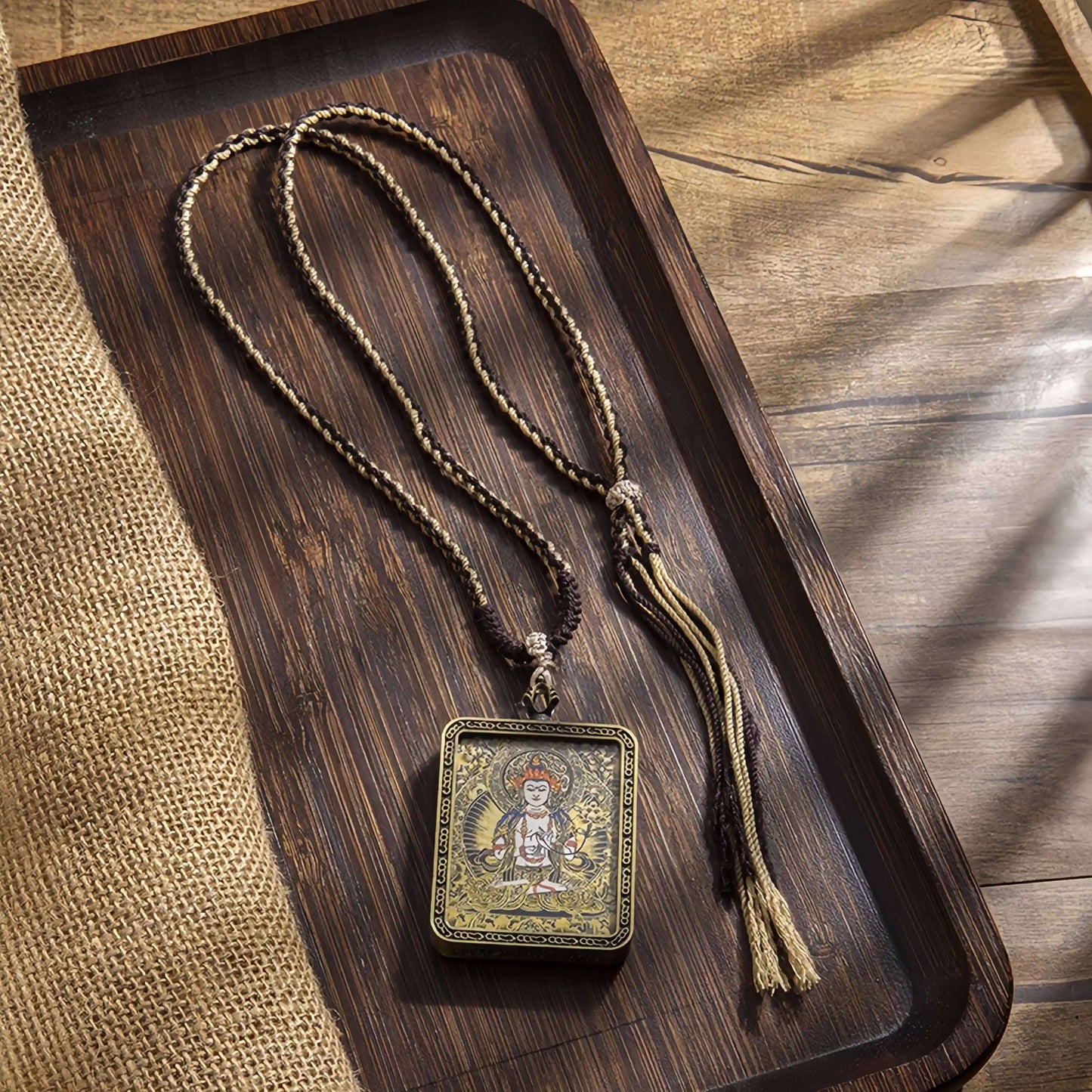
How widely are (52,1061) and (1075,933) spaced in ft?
1.87

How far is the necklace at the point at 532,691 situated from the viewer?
1.84 ft

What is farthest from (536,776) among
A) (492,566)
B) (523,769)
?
(492,566)

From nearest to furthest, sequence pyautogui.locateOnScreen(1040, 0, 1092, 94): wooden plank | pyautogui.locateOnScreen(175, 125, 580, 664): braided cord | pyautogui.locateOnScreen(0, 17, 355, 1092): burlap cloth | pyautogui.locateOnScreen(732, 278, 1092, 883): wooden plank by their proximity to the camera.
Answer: pyautogui.locateOnScreen(0, 17, 355, 1092): burlap cloth → pyautogui.locateOnScreen(175, 125, 580, 664): braided cord → pyautogui.locateOnScreen(732, 278, 1092, 883): wooden plank → pyautogui.locateOnScreen(1040, 0, 1092, 94): wooden plank

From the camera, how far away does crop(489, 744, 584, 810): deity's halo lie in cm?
58

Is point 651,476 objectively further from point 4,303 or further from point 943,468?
point 4,303

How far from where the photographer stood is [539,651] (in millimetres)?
625

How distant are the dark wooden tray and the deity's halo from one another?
4 cm

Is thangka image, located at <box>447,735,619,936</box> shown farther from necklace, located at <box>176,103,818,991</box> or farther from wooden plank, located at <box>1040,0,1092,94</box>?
wooden plank, located at <box>1040,0,1092,94</box>

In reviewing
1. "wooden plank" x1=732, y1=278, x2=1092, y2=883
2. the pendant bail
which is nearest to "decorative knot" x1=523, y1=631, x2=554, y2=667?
the pendant bail

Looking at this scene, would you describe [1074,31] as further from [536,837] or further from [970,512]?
[536,837]

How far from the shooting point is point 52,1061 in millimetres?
520

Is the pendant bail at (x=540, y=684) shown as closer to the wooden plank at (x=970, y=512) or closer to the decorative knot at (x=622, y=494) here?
the decorative knot at (x=622, y=494)

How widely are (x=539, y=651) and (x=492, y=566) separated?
0.22 feet

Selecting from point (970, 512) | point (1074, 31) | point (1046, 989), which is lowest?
point (1046, 989)
